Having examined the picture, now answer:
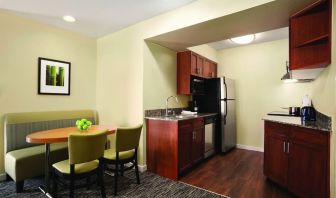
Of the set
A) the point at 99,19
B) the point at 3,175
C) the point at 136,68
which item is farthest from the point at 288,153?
the point at 3,175

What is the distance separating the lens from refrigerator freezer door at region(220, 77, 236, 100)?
4.10 metres

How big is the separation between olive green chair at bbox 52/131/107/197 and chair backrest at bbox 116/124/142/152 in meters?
0.25

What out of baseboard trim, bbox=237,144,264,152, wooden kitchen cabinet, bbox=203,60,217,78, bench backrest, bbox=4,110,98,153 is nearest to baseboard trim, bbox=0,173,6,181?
bench backrest, bbox=4,110,98,153

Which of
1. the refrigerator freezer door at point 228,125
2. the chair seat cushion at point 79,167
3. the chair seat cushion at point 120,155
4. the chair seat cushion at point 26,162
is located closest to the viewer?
the chair seat cushion at point 79,167

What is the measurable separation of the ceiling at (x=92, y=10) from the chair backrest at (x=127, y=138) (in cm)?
176

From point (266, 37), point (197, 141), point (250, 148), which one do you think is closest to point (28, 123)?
point (197, 141)

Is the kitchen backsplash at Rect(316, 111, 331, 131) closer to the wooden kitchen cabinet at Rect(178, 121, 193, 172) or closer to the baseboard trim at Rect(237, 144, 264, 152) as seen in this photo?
the wooden kitchen cabinet at Rect(178, 121, 193, 172)

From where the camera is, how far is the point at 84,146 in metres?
1.93

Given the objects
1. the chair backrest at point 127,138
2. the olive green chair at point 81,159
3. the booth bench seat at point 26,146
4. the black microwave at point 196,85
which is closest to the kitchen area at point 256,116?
the black microwave at point 196,85

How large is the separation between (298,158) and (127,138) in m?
2.14

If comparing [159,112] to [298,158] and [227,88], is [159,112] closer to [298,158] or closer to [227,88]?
[227,88]

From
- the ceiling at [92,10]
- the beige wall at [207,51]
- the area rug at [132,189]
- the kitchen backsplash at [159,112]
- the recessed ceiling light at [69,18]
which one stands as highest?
the ceiling at [92,10]

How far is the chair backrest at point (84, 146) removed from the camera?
1888mm

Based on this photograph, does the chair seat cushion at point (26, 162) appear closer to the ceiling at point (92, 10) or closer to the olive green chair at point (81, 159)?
the olive green chair at point (81, 159)
